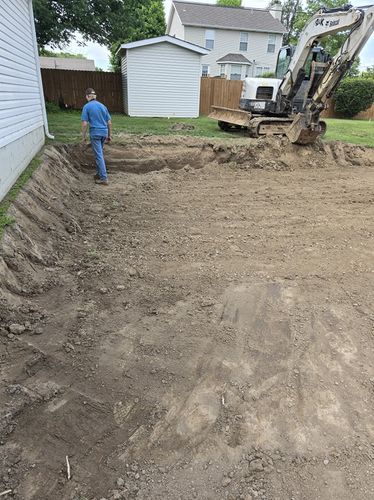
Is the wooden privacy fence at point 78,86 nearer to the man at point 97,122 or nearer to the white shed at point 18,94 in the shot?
the white shed at point 18,94

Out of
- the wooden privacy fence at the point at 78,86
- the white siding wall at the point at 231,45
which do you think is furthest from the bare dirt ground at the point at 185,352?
the white siding wall at the point at 231,45

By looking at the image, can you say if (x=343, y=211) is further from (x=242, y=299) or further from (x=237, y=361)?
(x=237, y=361)

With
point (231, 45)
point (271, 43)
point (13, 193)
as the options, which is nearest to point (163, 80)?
point (13, 193)

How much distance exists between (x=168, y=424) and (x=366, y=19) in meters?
9.57

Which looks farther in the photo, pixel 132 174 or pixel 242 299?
pixel 132 174

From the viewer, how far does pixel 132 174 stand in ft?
29.2

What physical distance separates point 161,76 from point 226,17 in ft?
54.9

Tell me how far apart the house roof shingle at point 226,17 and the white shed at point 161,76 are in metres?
13.3

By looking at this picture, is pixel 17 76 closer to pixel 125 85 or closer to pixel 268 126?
pixel 268 126

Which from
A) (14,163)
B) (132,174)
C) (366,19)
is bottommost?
(132,174)

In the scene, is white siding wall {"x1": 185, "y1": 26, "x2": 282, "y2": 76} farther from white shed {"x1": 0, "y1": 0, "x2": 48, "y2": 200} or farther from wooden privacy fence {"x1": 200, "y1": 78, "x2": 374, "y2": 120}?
white shed {"x1": 0, "y1": 0, "x2": 48, "y2": 200}

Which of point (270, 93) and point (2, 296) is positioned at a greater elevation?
point (270, 93)

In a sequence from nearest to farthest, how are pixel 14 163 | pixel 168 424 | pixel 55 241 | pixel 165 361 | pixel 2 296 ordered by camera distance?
pixel 168 424 < pixel 165 361 < pixel 2 296 < pixel 55 241 < pixel 14 163

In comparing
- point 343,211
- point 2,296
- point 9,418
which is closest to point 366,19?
point 343,211
